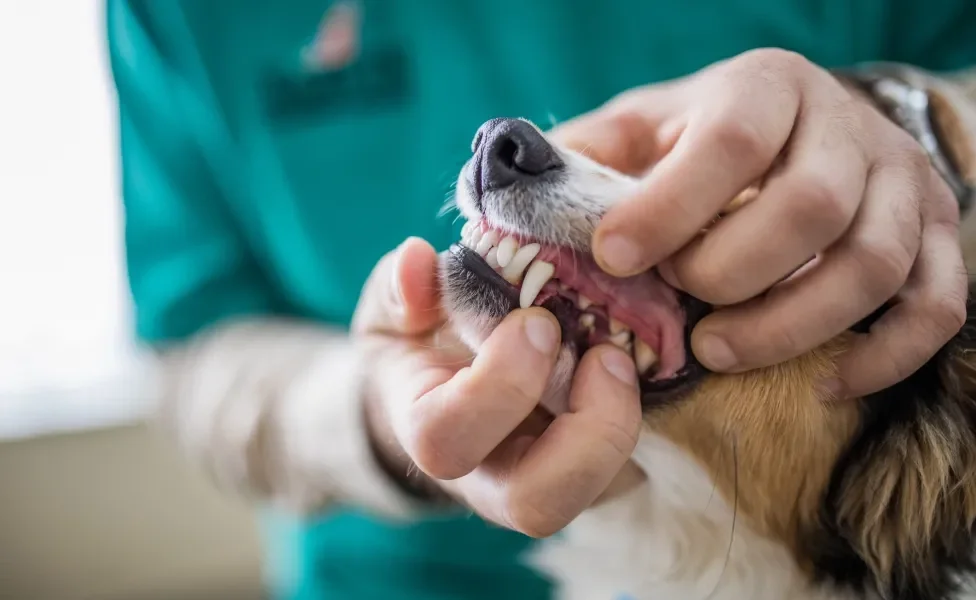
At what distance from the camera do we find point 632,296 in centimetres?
72

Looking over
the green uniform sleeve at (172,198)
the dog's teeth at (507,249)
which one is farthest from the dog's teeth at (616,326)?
the green uniform sleeve at (172,198)

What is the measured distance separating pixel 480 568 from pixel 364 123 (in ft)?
2.31

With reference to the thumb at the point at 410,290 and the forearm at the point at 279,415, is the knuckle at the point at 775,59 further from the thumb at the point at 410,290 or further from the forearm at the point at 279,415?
the forearm at the point at 279,415

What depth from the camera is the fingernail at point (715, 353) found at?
69 cm

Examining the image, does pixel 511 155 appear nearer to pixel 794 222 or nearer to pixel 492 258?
pixel 492 258

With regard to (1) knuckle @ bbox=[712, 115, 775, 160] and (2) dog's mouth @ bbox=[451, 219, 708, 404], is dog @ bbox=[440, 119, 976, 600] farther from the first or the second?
(1) knuckle @ bbox=[712, 115, 775, 160]

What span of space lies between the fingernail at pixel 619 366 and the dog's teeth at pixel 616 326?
2cm

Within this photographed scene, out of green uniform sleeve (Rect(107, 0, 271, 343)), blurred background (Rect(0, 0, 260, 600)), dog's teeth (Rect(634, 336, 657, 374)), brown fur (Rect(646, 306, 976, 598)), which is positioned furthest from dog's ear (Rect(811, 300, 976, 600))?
blurred background (Rect(0, 0, 260, 600))

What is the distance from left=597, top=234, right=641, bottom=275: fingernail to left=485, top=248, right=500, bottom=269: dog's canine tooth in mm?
119

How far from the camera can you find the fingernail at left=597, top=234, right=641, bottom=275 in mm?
622

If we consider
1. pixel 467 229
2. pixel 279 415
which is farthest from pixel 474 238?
pixel 279 415

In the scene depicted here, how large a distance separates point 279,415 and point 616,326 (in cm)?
69

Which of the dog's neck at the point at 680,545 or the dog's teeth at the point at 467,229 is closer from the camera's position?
the dog's teeth at the point at 467,229

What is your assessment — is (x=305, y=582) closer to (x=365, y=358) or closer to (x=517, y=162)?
(x=365, y=358)
